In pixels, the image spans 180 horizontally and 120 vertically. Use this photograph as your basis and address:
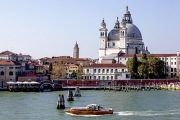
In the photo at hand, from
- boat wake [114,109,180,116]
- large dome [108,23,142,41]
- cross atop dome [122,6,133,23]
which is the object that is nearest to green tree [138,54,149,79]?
large dome [108,23,142,41]

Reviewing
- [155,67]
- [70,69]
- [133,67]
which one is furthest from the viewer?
[70,69]

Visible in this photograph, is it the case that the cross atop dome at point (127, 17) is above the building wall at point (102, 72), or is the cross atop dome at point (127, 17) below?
above

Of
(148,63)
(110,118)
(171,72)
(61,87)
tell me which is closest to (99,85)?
(61,87)

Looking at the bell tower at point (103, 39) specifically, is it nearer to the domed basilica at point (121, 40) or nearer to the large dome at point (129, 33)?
the domed basilica at point (121, 40)

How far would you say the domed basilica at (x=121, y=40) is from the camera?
7144cm

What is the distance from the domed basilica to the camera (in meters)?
71.4

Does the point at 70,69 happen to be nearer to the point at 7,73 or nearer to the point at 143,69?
the point at 143,69

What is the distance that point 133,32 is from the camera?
2886 inches

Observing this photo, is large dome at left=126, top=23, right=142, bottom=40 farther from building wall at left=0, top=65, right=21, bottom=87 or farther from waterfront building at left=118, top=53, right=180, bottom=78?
building wall at left=0, top=65, right=21, bottom=87

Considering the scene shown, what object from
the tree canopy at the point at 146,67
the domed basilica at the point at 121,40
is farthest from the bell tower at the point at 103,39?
the tree canopy at the point at 146,67

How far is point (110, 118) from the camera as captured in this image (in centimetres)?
2553

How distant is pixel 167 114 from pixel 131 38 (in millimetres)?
46348

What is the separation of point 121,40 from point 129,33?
2223 millimetres

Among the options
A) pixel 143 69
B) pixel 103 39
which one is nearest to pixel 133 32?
pixel 103 39
